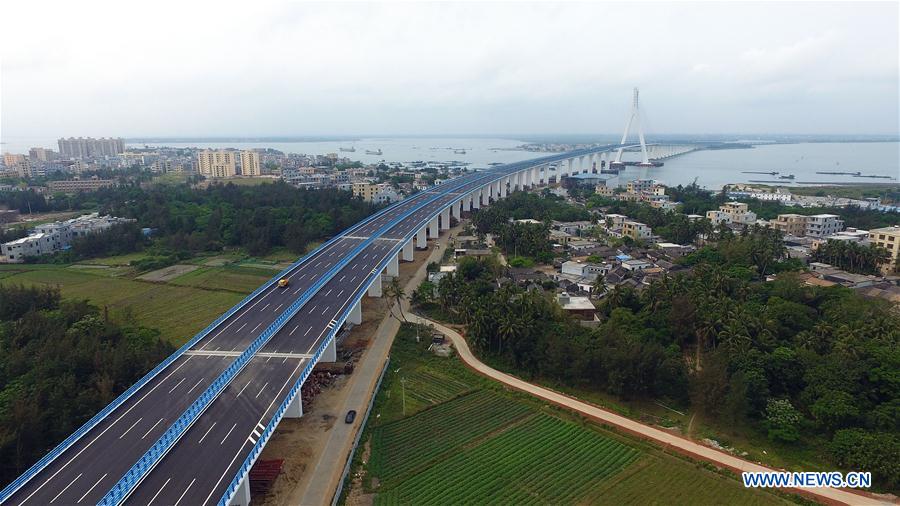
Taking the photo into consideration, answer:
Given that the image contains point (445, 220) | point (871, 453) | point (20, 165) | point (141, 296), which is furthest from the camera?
point (20, 165)

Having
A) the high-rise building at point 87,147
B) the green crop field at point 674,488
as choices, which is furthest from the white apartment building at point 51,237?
the high-rise building at point 87,147

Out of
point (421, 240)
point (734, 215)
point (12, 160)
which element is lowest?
point (421, 240)

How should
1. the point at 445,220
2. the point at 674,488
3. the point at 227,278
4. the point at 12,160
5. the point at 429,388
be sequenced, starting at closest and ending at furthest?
the point at 674,488 < the point at 429,388 < the point at 227,278 < the point at 445,220 < the point at 12,160

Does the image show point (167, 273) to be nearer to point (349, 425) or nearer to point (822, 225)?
point (349, 425)

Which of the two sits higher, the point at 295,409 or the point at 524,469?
the point at 295,409

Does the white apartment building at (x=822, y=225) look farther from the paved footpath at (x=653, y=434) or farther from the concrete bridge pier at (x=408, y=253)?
the paved footpath at (x=653, y=434)

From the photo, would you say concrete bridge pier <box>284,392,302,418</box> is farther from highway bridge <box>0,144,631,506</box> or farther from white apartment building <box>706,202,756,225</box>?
white apartment building <box>706,202,756,225</box>

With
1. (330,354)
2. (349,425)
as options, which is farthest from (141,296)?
(349,425)
